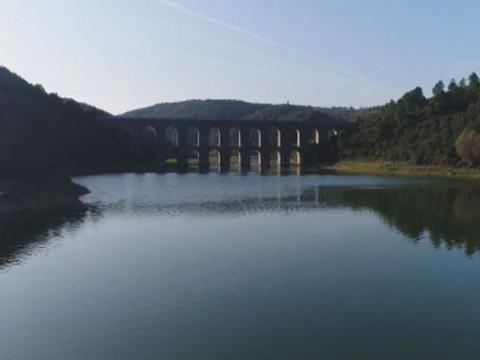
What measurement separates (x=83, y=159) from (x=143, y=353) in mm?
108425

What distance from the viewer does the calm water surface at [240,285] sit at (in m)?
19.0

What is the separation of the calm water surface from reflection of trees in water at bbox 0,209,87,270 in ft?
0.47

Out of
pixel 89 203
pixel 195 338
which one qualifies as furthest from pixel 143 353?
pixel 89 203

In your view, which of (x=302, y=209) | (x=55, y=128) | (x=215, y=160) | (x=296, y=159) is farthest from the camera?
(x=215, y=160)

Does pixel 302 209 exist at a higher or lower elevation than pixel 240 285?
higher

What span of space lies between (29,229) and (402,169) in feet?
291

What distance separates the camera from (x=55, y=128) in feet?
399

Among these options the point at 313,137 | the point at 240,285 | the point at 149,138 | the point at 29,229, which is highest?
the point at 149,138

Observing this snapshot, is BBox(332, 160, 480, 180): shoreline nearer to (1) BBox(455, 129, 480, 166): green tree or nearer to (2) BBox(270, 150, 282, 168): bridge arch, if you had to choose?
(1) BBox(455, 129, 480, 166): green tree

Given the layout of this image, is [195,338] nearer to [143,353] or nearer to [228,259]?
[143,353]

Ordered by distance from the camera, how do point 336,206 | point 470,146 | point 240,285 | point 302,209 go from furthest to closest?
point 470,146 < point 336,206 < point 302,209 < point 240,285

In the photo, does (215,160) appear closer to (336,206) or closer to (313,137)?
(313,137)

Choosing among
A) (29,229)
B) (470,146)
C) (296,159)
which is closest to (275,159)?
(296,159)

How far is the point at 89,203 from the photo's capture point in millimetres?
59062
